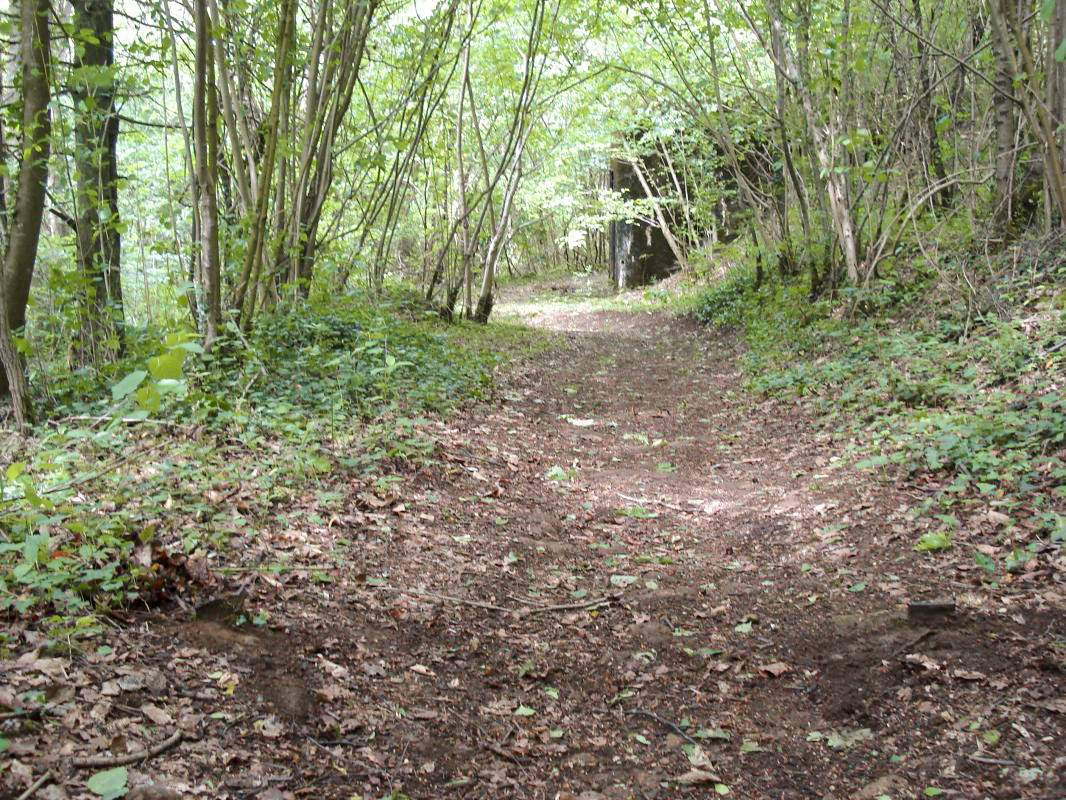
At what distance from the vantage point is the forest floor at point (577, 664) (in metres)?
2.55

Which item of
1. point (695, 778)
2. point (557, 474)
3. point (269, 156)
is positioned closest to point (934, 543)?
point (695, 778)

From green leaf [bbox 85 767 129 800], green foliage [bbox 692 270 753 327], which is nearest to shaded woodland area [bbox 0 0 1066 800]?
green leaf [bbox 85 767 129 800]

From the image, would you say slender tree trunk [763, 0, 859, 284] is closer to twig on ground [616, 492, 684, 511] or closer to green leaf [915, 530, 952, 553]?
twig on ground [616, 492, 684, 511]

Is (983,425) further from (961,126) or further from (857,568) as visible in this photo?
(961,126)

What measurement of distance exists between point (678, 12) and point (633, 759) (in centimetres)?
996

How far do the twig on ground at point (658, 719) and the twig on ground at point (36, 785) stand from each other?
1948 millimetres

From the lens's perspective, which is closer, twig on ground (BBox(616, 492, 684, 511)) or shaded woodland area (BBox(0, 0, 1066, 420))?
twig on ground (BBox(616, 492, 684, 511))

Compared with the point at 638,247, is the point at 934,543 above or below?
below

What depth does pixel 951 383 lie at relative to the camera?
20.1 ft

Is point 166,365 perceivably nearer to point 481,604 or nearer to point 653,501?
point 481,604

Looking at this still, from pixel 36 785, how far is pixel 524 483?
13.3ft

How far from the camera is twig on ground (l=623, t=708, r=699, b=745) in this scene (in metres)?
2.99

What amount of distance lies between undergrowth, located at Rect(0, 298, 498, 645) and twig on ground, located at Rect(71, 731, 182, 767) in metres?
0.64

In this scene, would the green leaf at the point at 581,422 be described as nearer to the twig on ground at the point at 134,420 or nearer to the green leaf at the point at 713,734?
the twig on ground at the point at 134,420
